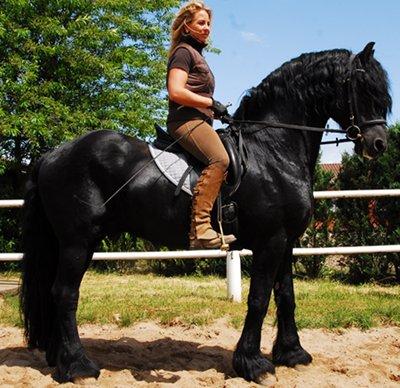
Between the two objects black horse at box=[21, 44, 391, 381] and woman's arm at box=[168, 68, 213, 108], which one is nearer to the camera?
woman's arm at box=[168, 68, 213, 108]

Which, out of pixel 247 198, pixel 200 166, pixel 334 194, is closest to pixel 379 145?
pixel 247 198

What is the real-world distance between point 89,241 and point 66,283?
1.27 ft

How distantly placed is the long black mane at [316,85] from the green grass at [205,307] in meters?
2.61

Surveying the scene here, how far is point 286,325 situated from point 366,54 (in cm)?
236

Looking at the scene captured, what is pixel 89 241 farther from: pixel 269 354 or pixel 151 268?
pixel 151 268

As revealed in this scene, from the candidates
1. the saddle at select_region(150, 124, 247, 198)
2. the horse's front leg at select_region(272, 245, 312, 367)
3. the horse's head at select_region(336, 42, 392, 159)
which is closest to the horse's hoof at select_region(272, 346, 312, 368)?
the horse's front leg at select_region(272, 245, 312, 367)

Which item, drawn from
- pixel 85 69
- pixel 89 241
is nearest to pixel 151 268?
pixel 85 69

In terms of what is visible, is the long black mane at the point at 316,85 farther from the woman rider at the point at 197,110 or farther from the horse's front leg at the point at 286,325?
the horse's front leg at the point at 286,325

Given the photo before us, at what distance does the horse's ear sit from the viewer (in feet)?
14.0

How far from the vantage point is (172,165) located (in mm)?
4379

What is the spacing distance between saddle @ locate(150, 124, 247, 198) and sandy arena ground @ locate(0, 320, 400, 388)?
152cm

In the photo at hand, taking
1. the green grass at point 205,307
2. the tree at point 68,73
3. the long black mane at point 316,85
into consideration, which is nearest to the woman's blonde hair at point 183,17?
the long black mane at point 316,85

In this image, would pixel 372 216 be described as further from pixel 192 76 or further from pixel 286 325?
pixel 192 76

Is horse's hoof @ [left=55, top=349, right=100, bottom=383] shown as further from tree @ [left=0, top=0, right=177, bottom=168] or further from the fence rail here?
tree @ [left=0, top=0, right=177, bottom=168]
